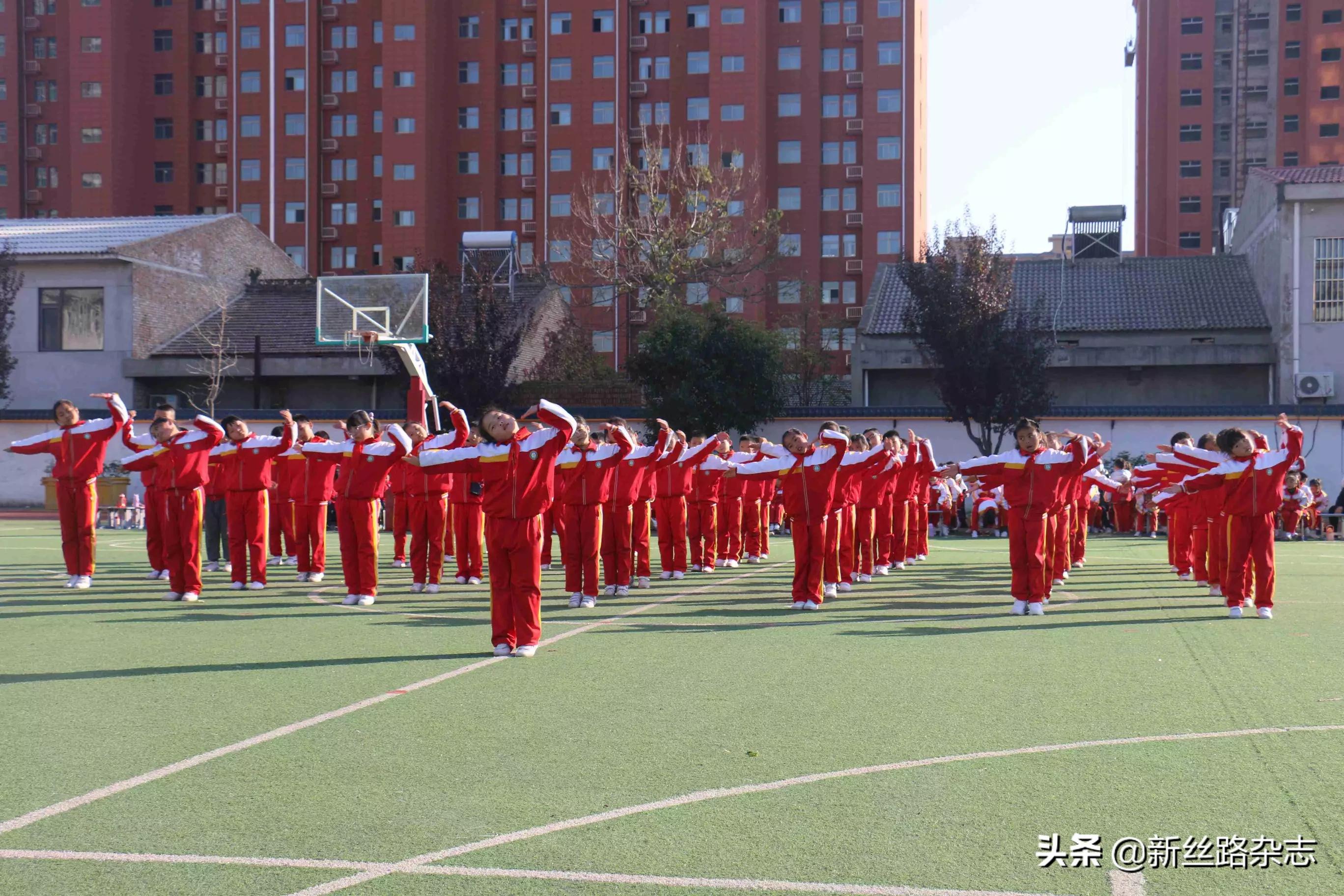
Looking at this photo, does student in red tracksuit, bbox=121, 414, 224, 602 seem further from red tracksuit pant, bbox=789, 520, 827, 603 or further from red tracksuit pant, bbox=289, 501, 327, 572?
red tracksuit pant, bbox=789, 520, 827, 603

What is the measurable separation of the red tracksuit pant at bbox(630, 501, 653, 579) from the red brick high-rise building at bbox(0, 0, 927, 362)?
44.8 meters

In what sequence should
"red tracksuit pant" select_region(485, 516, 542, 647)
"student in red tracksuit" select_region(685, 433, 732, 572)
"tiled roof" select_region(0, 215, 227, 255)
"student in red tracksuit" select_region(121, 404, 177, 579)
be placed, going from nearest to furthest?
"red tracksuit pant" select_region(485, 516, 542, 647)
"student in red tracksuit" select_region(121, 404, 177, 579)
"student in red tracksuit" select_region(685, 433, 732, 572)
"tiled roof" select_region(0, 215, 227, 255)

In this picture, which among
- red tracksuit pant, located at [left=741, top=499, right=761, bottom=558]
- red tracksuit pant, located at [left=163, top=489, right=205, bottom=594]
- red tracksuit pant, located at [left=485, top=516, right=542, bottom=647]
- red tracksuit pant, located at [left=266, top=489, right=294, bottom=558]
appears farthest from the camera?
red tracksuit pant, located at [left=741, top=499, right=761, bottom=558]

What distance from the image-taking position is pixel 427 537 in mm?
14352

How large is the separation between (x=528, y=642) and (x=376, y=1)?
64.6 m

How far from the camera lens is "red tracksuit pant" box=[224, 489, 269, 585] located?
14125 mm

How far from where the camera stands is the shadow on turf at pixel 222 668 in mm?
8289

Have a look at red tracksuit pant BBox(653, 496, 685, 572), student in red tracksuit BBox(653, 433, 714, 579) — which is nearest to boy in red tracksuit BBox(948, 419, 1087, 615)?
student in red tracksuit BBox(653, 433, 714, 579)

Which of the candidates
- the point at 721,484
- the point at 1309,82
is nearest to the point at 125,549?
the point at 721,484

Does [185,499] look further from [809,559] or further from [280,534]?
[809,559]

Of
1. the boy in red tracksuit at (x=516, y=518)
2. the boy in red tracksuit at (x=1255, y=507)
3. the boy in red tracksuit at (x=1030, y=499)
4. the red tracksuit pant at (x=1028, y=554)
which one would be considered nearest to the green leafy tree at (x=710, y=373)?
the boy in red tracksuit at (x=1030, y=499)

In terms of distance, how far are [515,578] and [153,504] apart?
6494 millimetres

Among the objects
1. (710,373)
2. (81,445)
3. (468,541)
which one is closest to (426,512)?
(468,541)

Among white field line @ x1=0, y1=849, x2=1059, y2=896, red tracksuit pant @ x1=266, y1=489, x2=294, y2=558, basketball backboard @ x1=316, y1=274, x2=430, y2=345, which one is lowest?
red tracksuit pant @ x1=266, y1=489, x2=294, y2=558
